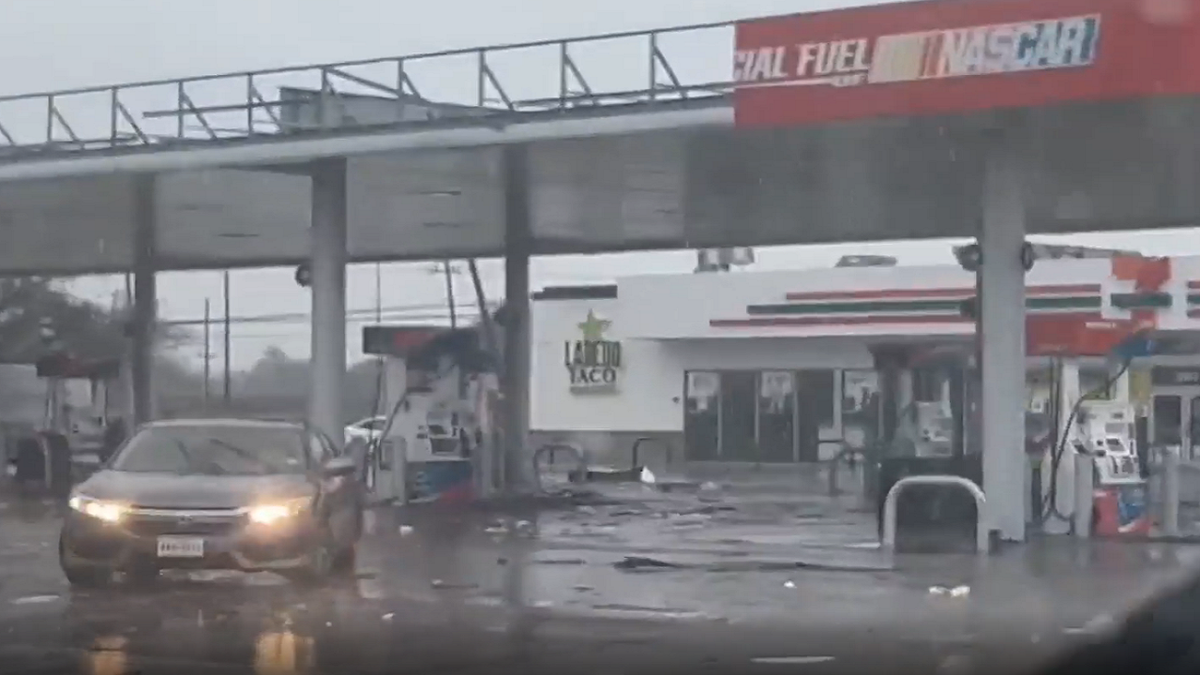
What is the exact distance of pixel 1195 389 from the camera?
42781 mm

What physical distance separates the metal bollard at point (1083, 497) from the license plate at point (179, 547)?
10957 mm

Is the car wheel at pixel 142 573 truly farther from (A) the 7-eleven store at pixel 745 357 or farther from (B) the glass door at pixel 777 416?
(B) the glass door at pixel 777 416

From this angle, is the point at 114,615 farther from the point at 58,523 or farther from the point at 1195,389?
the point at 1195,389

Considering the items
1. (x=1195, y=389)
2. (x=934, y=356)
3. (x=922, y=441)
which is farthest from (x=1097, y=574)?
(x=1195, y=389)

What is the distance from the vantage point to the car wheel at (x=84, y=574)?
15938 millimetres

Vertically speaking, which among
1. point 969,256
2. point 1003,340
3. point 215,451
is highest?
point 969,256

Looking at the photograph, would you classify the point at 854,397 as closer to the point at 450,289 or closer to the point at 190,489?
the point at 450,289

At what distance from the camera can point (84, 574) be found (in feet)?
52.7

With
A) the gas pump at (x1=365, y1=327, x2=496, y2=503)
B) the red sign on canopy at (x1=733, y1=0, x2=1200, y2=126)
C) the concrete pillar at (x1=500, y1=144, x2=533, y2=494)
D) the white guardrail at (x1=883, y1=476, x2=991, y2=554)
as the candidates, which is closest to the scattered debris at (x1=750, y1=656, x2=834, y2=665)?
the red sign on canopy at (x1=733, y1=0, x2=1200, y2=126)

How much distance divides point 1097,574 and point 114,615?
8.86m

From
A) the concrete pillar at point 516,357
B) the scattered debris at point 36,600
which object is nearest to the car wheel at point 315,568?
the scattered debris at point 36,600

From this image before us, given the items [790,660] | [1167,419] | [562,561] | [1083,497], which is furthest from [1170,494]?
[1167,419]

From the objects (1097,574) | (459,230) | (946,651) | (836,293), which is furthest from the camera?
(836,293)

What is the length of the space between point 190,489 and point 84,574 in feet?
3.77
